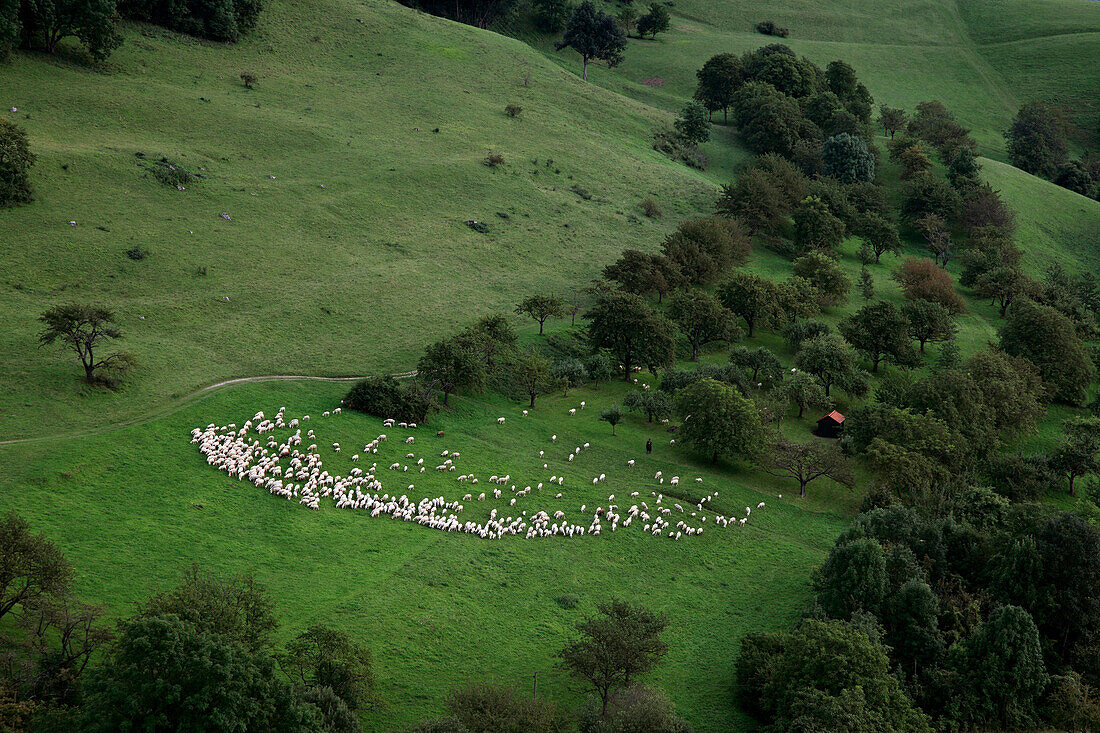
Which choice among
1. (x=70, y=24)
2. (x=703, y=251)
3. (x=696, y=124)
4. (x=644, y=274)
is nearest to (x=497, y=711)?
(x=644, y=274)

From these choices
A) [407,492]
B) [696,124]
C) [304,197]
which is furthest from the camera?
[696,124]

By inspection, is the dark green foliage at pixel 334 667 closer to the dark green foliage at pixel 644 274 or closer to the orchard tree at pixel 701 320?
the orchard tree at pixel 701 320

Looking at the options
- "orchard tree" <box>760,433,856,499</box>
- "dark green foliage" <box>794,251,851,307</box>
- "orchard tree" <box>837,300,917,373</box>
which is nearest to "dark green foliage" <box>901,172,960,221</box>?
"dark green foliage" <box>794,251,851,307</box>

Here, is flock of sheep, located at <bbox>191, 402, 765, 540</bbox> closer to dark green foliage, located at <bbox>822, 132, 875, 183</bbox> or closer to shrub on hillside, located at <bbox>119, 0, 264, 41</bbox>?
shrub on hillside, located at <bbox>119, 0, 264, 41</bbox>

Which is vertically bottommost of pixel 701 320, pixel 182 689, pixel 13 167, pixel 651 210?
pixel 182 689

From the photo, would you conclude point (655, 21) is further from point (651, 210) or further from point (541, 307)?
point (541, 307)

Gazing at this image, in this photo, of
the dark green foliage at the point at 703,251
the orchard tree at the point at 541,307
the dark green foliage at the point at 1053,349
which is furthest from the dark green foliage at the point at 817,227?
the orchard tree at the point at 541,307
